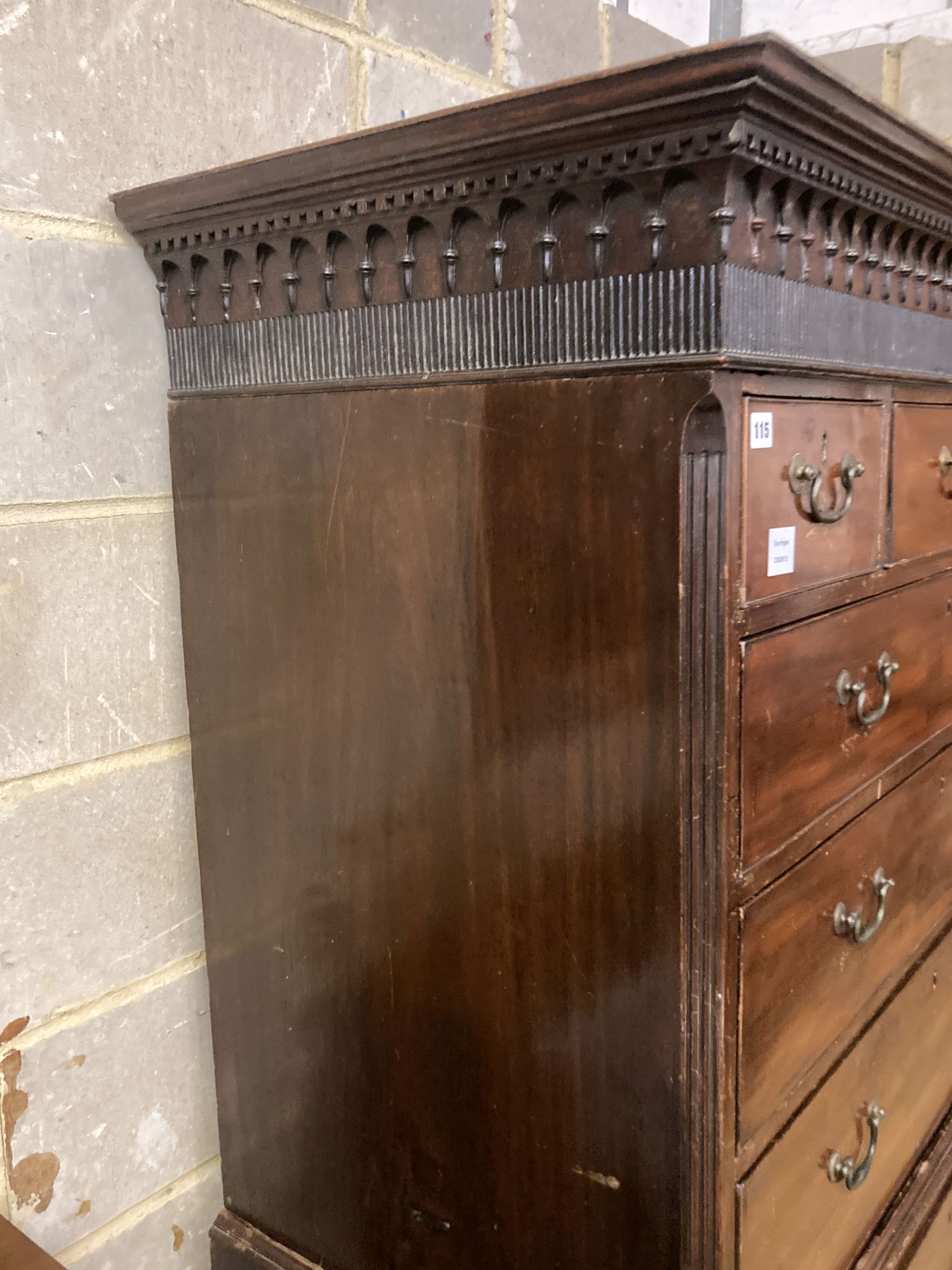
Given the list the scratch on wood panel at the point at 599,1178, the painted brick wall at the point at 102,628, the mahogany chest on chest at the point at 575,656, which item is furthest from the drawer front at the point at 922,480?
the painted brick wall at the point at 102,628

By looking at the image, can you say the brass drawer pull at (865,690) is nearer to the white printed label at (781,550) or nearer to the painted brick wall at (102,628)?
the white printed label at (781,550)

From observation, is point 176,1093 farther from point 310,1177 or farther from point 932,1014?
point 932,1014

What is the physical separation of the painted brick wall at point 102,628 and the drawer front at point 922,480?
2.37ft

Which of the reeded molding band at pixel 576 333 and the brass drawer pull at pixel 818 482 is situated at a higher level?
the reeded molding band at pixel 576 333

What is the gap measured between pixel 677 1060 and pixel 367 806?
1.12 ft

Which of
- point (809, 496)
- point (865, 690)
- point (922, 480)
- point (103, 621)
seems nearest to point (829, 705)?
point (865, 690)

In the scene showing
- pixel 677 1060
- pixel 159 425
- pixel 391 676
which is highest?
pixel 159 425

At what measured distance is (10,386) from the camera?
3.09 feet

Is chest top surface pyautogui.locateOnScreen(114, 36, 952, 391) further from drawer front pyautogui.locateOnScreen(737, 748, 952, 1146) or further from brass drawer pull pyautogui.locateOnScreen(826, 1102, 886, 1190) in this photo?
brass drawer pull pyautogui.locateOnScreen(826, 1102, 886, 1190)

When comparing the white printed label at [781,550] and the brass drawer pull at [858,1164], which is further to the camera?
the brass drawer pull at [858,1164]

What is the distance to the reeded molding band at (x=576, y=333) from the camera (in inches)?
27.0

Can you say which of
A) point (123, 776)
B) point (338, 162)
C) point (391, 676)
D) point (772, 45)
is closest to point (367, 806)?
point (391, 676)

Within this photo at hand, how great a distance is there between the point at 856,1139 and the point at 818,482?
25.6 inches

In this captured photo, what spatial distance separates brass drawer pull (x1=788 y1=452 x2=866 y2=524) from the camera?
2.54ft
